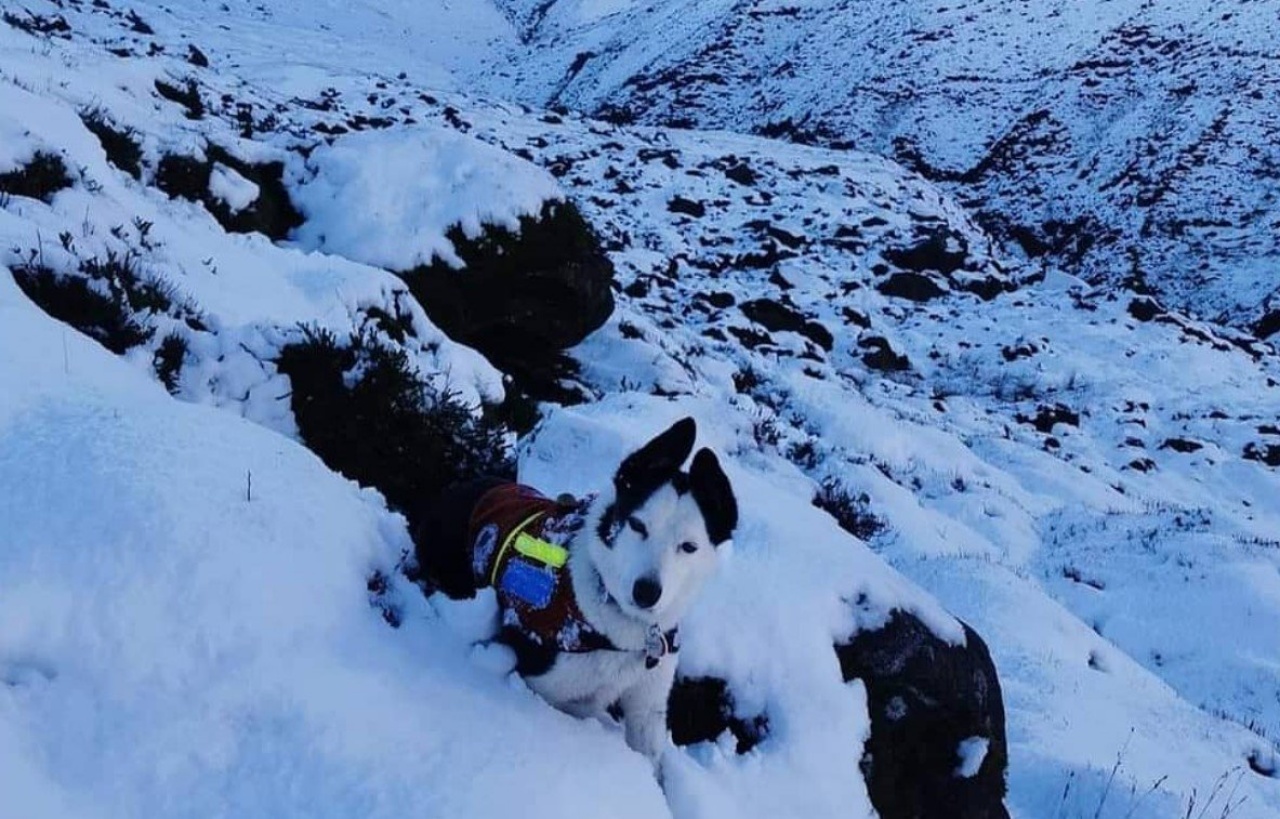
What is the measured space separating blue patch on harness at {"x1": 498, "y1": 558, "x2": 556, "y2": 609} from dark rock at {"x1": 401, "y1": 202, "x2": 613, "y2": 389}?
20.6 ft

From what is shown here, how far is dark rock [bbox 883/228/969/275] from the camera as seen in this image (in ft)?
86.6

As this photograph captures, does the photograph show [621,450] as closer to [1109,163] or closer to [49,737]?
[49,737]

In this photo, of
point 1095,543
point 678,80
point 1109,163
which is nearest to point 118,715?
point 1095,543

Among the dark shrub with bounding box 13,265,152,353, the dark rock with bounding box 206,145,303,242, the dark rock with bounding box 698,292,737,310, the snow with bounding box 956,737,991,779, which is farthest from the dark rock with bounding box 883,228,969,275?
the dark shrub with bounding box 13,265,152,353

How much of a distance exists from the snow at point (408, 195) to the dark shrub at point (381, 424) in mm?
3694

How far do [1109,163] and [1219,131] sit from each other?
13.5ft

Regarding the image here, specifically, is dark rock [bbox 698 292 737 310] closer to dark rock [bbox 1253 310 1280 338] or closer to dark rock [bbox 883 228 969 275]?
dark rock [bbox 883 228 969 275]

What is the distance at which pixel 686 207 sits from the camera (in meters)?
27.9

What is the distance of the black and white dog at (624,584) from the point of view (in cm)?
323

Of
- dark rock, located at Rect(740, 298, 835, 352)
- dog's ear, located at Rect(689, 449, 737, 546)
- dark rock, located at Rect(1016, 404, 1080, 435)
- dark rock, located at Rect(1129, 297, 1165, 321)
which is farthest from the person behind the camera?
dark rock, located at Rect(1129, 297, 1165, 321)

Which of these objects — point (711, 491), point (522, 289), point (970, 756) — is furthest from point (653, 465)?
point (522, 289)

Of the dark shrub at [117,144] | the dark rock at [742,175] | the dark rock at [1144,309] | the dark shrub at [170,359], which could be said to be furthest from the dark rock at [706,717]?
the dark rock at [742,175]

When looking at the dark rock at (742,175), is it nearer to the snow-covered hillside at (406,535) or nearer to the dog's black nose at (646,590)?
the snow-covered hillside at (406,535)

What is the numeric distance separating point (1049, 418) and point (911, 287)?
8.10m
